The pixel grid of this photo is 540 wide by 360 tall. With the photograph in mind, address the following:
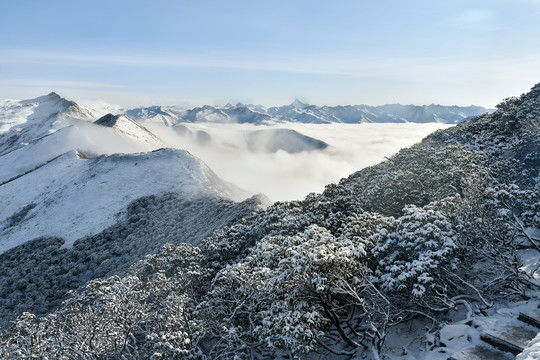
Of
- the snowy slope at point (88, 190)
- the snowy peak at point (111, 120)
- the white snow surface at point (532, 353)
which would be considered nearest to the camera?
the white snow surface at point (532, 353)

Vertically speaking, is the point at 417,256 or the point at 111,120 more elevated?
the point at 111,120

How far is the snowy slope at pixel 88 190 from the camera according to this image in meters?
52.6

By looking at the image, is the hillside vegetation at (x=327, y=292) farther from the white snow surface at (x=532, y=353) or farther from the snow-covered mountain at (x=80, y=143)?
the snow-covered mountain at (x=80, y=143)

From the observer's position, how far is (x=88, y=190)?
6016cm

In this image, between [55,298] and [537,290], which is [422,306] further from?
[55,298]

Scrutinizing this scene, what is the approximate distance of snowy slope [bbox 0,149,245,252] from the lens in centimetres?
5259

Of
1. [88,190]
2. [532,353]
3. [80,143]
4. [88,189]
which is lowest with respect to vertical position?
[88,190]

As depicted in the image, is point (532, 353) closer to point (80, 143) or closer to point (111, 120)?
point (80, 143)

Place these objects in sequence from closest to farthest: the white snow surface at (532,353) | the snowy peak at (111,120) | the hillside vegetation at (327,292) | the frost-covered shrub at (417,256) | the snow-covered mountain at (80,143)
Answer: the white snow surface at (532,353)
the hillside vegetation at (327,292)
the frost-covered shrub at (417,256)
the snow-covered mountain at (80,143)
the snowy peak at (111,120)

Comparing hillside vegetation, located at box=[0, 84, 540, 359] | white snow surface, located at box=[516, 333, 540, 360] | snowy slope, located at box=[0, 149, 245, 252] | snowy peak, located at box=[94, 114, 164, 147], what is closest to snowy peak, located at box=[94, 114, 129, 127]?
snowy peak, located at box=[94, 114, 164, 147]

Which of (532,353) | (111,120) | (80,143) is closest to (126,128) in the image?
(111,120)

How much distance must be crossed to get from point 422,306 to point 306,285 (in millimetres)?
6180

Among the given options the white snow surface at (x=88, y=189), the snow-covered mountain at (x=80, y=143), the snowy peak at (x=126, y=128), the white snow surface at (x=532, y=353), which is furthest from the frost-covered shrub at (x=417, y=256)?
the snowy peak at (x=126, y=128)

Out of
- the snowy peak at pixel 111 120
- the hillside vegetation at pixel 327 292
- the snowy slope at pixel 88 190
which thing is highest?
the snowy peak at pixel 111 120
